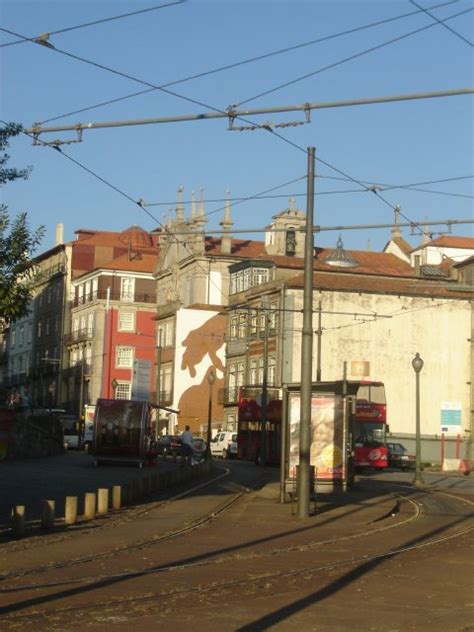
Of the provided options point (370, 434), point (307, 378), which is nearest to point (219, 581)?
point (307, 378)

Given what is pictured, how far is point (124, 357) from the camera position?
107250 millimetres

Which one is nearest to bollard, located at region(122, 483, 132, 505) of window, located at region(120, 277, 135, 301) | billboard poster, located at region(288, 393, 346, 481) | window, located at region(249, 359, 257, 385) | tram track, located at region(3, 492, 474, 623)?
billboard poster, located at region(288, 393, 346, 481)

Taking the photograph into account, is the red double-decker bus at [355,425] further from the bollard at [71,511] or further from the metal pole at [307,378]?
the bollard at [71,511]

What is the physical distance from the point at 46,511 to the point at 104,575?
270 inches

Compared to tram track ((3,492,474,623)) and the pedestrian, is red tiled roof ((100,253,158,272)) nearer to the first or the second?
the pedestrian

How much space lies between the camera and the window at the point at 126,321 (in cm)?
10931

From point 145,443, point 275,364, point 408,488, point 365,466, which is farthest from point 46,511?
point 275,364

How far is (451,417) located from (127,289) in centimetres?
4449

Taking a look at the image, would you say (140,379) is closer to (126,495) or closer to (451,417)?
(451,417)

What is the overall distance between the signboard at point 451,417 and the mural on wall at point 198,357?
21623mm

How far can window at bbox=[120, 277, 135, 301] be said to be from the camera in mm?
111250

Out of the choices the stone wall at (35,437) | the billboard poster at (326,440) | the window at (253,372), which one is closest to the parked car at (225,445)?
the window at (253,372)

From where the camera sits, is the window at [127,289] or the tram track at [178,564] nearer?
the tram track at [178,564]

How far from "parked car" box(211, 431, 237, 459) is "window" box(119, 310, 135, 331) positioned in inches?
1355
